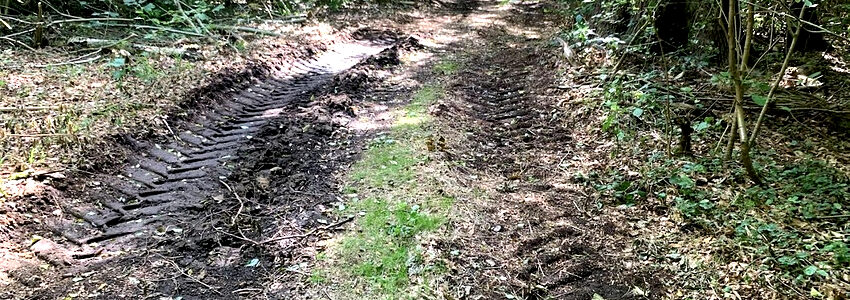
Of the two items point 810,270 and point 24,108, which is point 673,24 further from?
point 24,108

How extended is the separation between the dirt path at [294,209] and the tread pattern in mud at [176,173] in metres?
0.02

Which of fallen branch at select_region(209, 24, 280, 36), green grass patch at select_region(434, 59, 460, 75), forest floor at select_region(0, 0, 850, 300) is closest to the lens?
forest floor at select_region(0, 0, 850, 300)

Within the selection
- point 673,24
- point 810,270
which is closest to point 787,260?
point 810,270

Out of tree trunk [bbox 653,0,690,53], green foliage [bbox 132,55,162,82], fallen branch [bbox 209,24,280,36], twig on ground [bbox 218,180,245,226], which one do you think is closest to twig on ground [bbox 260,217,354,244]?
twig on ground [bbox 218,180,245,226]

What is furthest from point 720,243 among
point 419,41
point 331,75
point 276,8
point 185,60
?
point 276,8

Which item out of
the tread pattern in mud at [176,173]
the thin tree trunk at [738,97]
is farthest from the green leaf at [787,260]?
the tread pattern in mud at [176,173]

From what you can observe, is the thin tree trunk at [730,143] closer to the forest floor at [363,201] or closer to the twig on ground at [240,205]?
the forest floor at [363,201]

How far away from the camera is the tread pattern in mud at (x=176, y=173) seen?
13.1ft

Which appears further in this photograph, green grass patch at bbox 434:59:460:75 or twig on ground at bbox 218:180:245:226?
green grass patch at bbox 434:59:460:75

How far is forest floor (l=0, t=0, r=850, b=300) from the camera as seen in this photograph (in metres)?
3.38

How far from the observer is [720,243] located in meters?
3.45

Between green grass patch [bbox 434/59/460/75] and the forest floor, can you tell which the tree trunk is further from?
green grass patch [bbox 434/59/460/75]

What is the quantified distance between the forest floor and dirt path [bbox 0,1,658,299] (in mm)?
15

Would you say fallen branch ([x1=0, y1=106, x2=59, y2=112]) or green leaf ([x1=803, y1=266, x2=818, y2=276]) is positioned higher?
fallen branch ([x1=0, y1=106, x2=59, y2=112])
